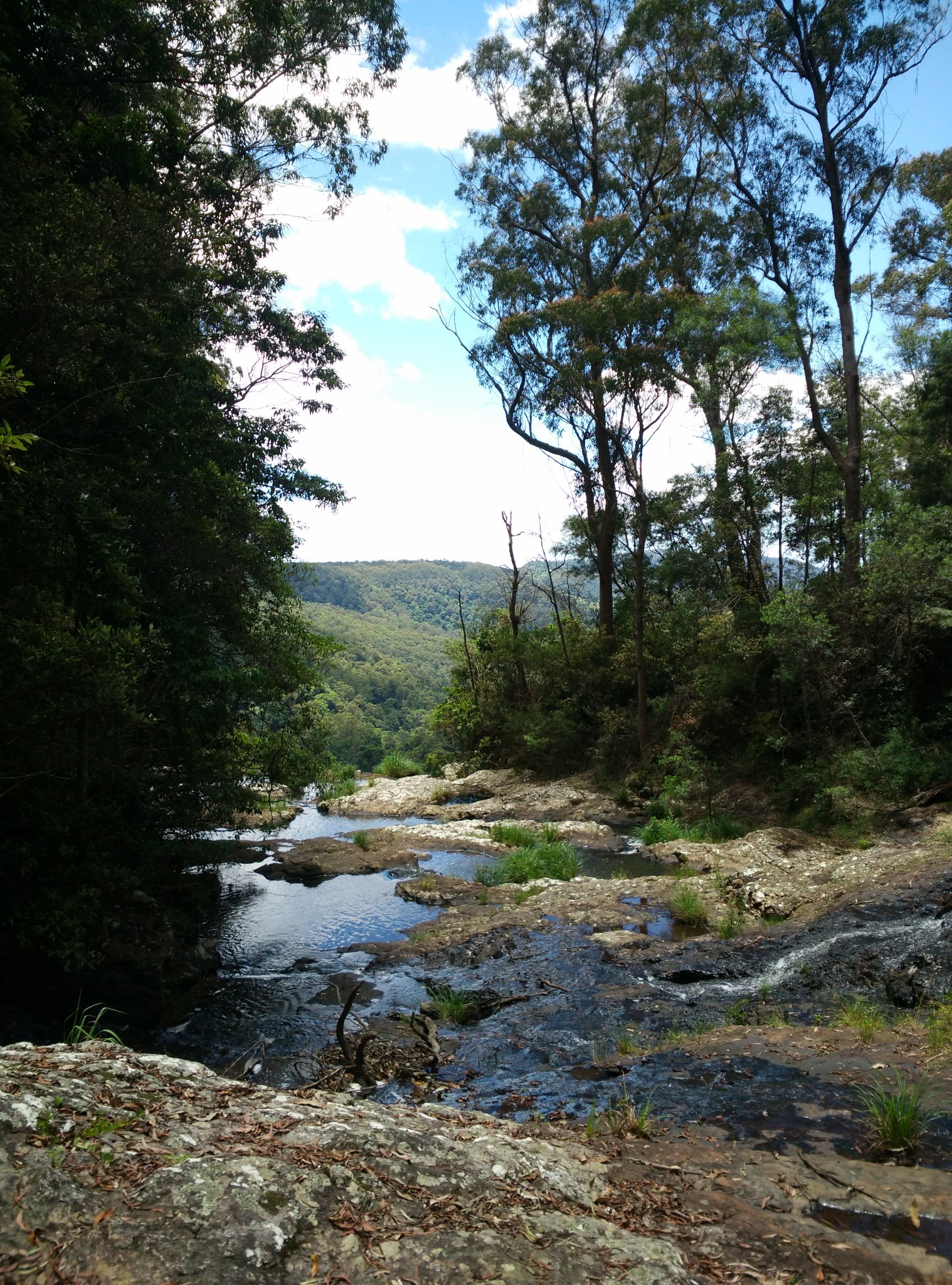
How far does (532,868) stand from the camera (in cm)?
1449

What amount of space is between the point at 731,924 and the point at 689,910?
0.85 meters

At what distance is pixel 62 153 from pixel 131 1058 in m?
10.1

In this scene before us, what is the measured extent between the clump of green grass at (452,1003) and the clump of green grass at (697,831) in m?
9.18

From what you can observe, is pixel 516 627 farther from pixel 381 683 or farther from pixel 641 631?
pixel 381 683

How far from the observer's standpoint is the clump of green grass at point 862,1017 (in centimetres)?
590

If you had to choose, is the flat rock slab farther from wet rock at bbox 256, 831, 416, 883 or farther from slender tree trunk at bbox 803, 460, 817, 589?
slender tree trunk at bbox 803, 460, 817, 589

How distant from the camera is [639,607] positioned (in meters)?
22.9

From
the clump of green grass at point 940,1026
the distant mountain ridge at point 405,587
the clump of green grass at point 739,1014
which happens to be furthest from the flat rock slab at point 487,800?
the distant mountain ridge at point 405,587

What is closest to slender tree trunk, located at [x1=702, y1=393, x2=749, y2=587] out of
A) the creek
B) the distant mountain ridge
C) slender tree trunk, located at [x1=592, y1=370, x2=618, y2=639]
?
slender tree trunk, located at [x1=592, y1=370, x2=618, y2=639]

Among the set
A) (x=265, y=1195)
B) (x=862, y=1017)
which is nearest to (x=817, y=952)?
(x=862, y=1017)

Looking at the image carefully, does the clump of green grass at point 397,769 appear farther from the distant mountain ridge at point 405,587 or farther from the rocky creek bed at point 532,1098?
the distant mountain ridge at point 405,587

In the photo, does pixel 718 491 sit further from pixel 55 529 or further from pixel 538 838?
pixel 55 529

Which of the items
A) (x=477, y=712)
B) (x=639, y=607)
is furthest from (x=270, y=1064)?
(x=477, y=712)

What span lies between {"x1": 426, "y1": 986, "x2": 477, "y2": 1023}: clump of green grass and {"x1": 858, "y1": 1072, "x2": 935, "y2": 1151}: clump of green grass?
4311 mm
